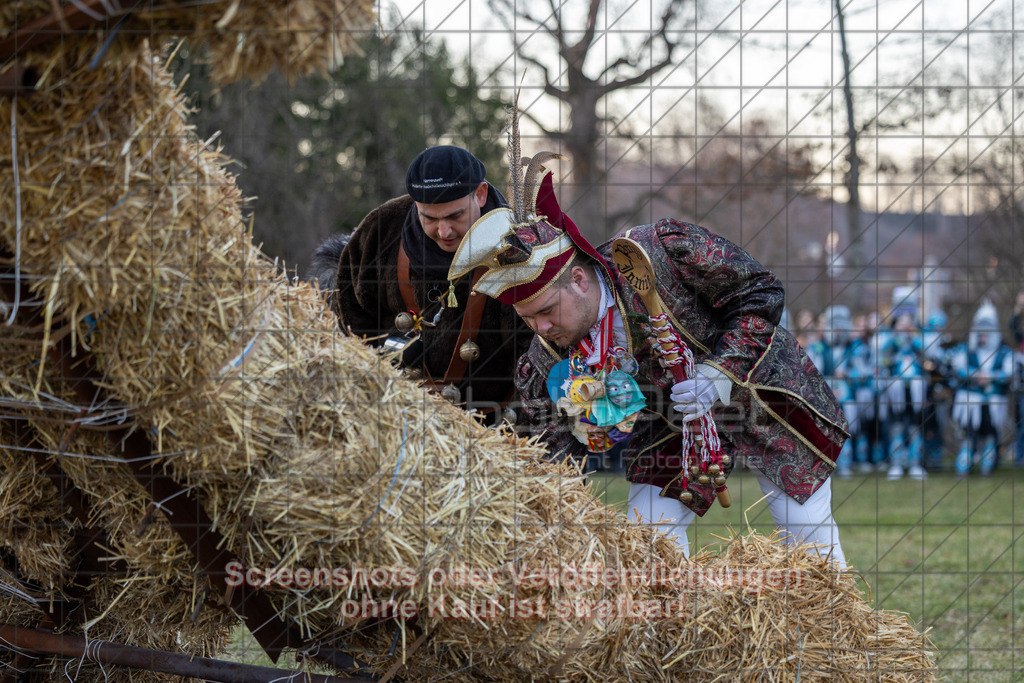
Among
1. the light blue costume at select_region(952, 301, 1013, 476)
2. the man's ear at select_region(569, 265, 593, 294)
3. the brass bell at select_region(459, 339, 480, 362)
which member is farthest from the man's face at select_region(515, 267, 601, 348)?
the light blue costume at select_region(952, 301, 1013, 476)

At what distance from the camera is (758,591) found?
2.38 metres

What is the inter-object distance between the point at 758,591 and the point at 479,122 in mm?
7561

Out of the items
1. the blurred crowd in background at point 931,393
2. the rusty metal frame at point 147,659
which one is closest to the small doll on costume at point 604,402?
the rusty metal frame at point 147,659

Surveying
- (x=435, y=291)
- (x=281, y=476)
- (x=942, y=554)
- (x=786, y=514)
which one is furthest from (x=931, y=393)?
(x=281, y=476)

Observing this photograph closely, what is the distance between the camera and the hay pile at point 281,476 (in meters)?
1.96

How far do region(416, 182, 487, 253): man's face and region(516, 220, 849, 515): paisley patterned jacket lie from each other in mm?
514

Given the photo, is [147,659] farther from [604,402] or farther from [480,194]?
[480,194]

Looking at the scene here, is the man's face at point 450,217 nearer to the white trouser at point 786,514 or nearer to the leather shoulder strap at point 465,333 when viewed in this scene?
the leather shoulder strap at point 465,333

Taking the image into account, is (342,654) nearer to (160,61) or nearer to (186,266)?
(186,266)

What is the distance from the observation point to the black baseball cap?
2945 millimetres

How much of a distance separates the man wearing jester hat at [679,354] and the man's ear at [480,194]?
51 centimetres

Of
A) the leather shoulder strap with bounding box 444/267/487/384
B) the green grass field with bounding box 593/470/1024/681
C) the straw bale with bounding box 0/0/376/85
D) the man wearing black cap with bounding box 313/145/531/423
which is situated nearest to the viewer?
the straw bale with bounding box 0/0/376/85

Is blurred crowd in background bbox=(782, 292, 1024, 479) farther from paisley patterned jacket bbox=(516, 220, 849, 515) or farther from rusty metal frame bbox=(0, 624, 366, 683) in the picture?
rusty metal frame bbox=(0, 624, 366, 683)

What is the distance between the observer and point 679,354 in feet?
8.43
